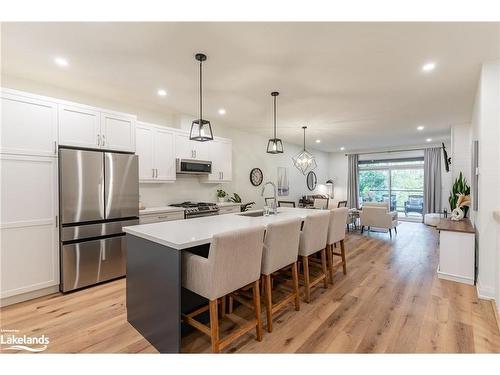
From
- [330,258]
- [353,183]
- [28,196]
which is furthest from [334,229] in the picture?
[353,183]

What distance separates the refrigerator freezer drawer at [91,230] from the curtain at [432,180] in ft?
28.6

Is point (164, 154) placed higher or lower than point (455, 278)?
higher

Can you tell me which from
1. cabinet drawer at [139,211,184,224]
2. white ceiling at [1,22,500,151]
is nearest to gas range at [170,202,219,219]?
cabinet drawer at [139,211,184,224]

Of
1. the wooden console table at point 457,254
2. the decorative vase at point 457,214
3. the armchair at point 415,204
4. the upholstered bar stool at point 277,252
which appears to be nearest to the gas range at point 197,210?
the upholstered bar stool at point 277,252

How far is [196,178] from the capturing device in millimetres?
5090

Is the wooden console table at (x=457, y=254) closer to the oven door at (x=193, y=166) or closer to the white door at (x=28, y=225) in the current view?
the oven door at (x=193, y=166)

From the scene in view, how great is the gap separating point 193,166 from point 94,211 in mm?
1861

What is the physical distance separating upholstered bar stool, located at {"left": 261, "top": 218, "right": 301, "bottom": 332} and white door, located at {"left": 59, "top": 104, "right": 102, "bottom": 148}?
2.65 meters

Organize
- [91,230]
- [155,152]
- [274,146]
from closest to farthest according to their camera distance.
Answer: [91,230] < [274,146] < [155,152]

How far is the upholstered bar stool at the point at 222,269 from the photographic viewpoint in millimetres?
1683

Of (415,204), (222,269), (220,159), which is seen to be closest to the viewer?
(222,269)
